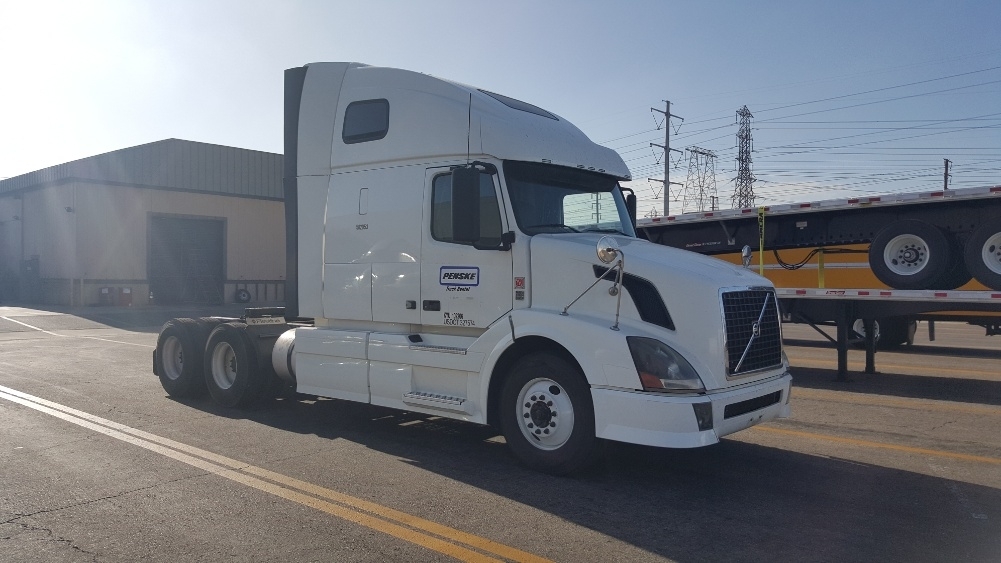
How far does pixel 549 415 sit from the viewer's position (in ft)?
20.4

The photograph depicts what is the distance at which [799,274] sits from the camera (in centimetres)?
1451

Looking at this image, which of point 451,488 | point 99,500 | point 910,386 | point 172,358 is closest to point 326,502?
point 451,488

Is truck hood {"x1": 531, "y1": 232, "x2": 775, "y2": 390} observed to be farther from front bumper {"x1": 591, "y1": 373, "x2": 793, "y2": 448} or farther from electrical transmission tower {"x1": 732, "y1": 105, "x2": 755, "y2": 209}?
electrical transmission tower {"x1": 732, "y1": 105, "x2": 755, "y2": 209}

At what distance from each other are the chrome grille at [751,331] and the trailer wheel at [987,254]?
5498mm

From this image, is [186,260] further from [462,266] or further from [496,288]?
[496,288]

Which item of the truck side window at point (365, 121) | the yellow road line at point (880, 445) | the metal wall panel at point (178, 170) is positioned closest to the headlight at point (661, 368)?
the yellow road line at point (880, 445)

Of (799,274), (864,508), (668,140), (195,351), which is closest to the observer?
(864,508)

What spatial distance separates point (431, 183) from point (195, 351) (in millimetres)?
4575

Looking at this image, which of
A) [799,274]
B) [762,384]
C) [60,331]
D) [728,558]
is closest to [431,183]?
[762,384]

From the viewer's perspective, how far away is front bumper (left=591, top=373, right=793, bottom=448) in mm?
5504

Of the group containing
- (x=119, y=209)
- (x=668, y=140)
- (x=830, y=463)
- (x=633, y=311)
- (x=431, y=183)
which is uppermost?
(x=668, y=140)

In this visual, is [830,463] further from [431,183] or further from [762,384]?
[431,183]

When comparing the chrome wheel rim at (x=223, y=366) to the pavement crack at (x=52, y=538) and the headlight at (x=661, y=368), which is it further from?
the headlight at (x=661, y=368)

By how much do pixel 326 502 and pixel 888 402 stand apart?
773cm
